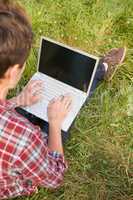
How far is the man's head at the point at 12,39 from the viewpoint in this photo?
6.48 ft

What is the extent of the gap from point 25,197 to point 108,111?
860 millimetres

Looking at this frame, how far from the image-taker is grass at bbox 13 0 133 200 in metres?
2.87

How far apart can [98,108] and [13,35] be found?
138 cm

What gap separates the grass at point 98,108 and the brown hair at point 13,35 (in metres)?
1.03

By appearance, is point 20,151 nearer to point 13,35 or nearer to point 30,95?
point 13,35

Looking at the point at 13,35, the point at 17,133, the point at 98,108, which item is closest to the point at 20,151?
the point at 17,133

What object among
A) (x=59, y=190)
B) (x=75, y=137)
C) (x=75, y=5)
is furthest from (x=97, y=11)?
(x=59, y=190)

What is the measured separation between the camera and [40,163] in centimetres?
211

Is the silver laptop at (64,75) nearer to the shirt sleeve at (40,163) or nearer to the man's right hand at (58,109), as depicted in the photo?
the man's right hand at (58,109)

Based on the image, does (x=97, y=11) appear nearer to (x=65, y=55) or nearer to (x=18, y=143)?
(x=65, y=55)

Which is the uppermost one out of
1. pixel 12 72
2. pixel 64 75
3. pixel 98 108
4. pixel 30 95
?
pixel 12 72

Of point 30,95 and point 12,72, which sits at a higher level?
point 12,72

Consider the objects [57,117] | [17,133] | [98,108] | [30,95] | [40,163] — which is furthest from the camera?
[98,108]

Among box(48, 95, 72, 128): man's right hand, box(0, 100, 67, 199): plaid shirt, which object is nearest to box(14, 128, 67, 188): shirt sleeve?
box(0, 100, 67, 199): plaid shirt
